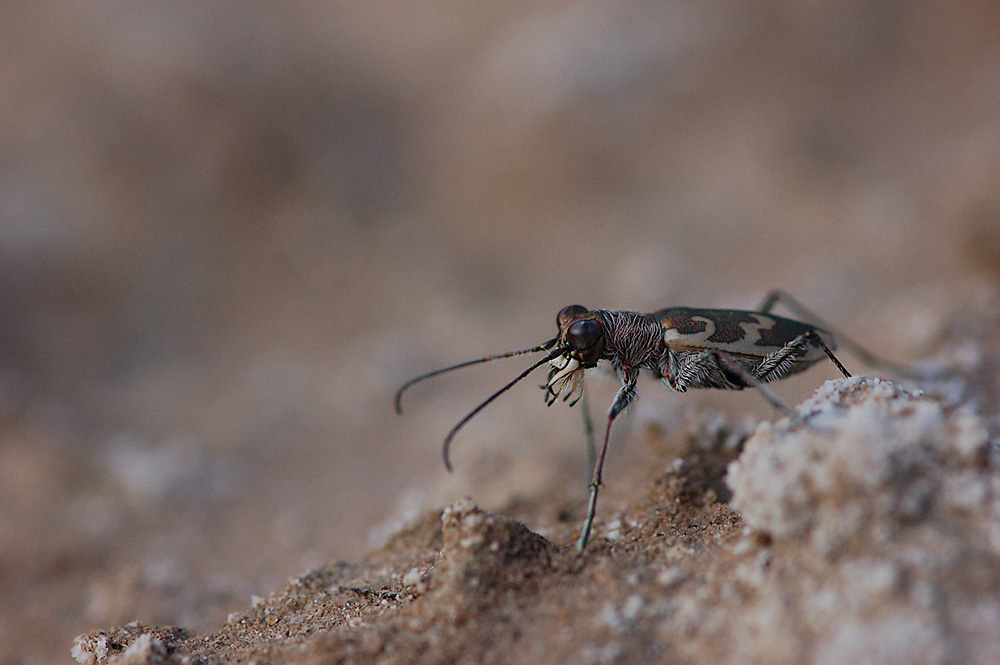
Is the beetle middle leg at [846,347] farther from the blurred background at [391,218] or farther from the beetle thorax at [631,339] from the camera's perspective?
the beetle thorax at [631,339]

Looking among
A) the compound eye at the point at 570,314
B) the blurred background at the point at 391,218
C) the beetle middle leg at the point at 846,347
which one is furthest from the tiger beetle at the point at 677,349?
the blurred background at the point at 391,218

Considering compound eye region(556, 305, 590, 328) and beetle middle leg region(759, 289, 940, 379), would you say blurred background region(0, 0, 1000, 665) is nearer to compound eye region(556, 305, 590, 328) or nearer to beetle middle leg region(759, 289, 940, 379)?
beetle middle leg region(759, 289, 940, 379)

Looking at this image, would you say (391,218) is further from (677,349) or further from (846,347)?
(846,347)

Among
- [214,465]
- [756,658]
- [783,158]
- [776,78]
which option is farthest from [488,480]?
[776,78]

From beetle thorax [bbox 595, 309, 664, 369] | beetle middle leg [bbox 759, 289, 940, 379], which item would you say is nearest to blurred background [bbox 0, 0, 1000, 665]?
beetle middle leg [bbox 759, 289, 940, 379]

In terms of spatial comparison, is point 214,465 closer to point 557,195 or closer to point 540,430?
point 540,430
